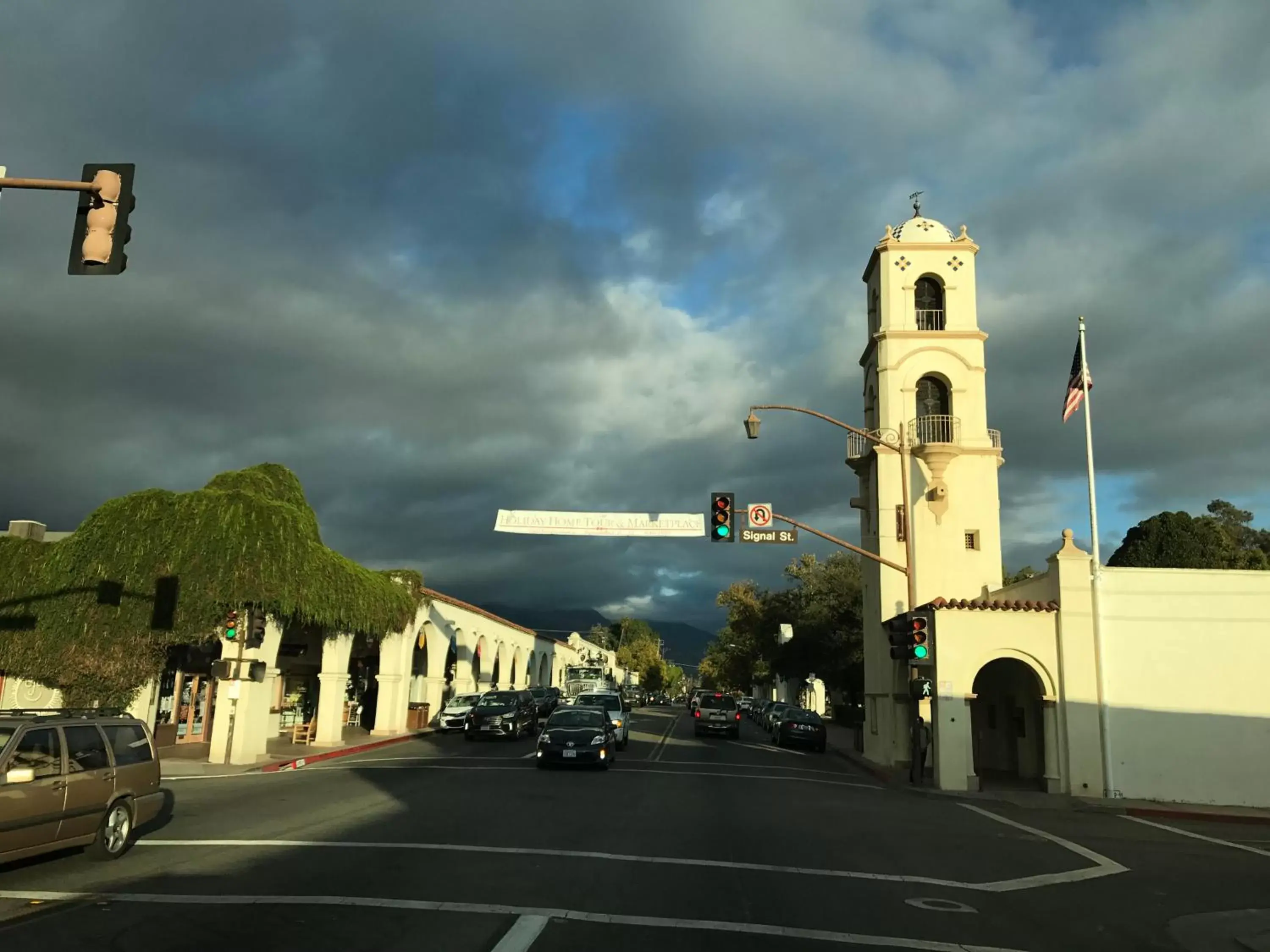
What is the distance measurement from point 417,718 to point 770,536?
76.9 feet

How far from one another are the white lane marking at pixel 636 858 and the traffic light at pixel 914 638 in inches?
404

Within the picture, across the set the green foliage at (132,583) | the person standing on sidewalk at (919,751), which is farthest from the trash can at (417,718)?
the person standing on sidewalk at (919,751)

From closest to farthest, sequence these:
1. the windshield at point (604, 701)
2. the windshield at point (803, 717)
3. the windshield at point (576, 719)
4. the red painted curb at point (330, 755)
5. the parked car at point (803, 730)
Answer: the red painted curb at point (330, 755) < the windshield at point (576, 719) < the windshield at point (604, 701) < the parked car at point (803, 730) < the windshield at point (803, 717)

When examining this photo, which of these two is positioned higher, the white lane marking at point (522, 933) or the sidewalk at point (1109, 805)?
the white lane marking at point (522, 933)

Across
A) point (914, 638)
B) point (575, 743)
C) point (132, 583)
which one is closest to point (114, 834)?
point (575, 743)

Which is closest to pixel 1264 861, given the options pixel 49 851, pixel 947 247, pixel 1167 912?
pixel 1167 912

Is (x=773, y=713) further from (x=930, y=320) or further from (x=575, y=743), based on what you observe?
(x=575, y=743)

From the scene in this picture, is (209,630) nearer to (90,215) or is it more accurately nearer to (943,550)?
(90,215)

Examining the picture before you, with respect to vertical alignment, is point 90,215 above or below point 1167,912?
above

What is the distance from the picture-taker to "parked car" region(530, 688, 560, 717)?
145ft

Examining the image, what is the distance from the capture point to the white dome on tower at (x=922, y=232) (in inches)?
1293

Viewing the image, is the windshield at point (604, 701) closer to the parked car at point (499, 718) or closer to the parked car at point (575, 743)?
the parked car at point (499, 718)

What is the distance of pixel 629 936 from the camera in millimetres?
7523

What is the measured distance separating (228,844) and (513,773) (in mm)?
10492
